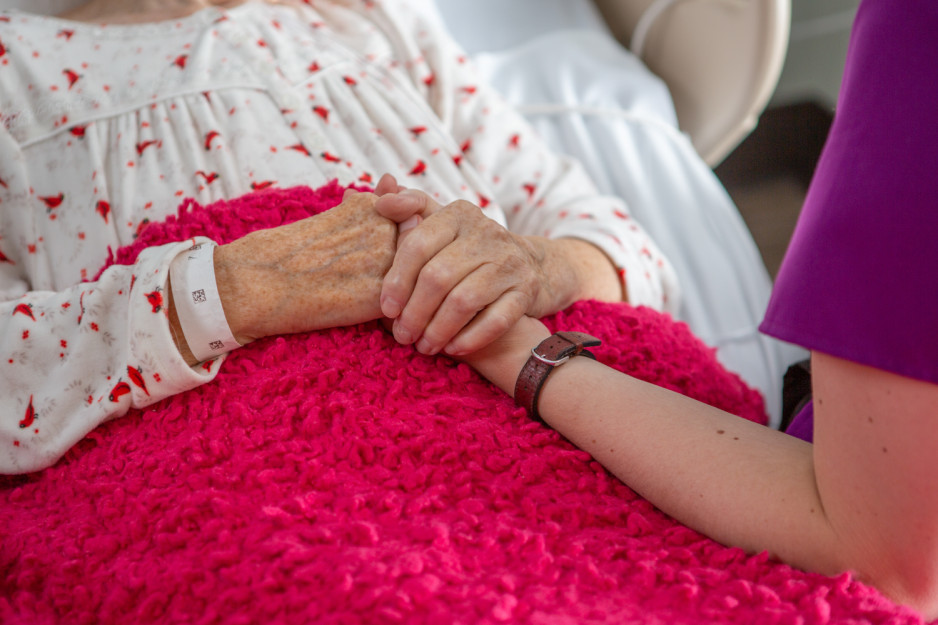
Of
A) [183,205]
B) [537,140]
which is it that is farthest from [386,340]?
[537,140]

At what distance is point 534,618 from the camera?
555 millimetres

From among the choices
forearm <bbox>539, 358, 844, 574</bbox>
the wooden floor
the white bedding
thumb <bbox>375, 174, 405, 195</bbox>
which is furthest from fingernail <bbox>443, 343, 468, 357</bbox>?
the wooden floor

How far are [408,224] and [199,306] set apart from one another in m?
0.27

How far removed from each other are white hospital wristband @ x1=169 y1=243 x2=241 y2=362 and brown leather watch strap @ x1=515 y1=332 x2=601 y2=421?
34 centimetres

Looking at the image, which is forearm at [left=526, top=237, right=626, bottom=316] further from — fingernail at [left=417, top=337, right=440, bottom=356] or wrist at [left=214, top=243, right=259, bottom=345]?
wrist at [left=214, top=243, right=259, bottom=345]

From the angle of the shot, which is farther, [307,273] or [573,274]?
[573,274]

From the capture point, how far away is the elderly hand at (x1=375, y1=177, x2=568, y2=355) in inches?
31.4

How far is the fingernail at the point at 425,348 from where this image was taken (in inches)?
32.0

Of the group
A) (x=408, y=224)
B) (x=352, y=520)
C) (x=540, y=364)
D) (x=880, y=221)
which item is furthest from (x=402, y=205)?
(x=880, y=221)

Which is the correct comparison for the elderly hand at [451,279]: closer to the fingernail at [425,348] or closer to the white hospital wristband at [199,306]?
the fingernail at [425,348]

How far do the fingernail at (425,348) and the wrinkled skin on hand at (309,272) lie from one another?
0.21ft

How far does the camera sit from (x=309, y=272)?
827 millimetres

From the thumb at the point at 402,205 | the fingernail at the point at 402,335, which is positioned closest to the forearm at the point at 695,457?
the fingernail at the point at 402,335

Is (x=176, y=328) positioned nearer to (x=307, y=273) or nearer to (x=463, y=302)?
(x=307, y=273)
